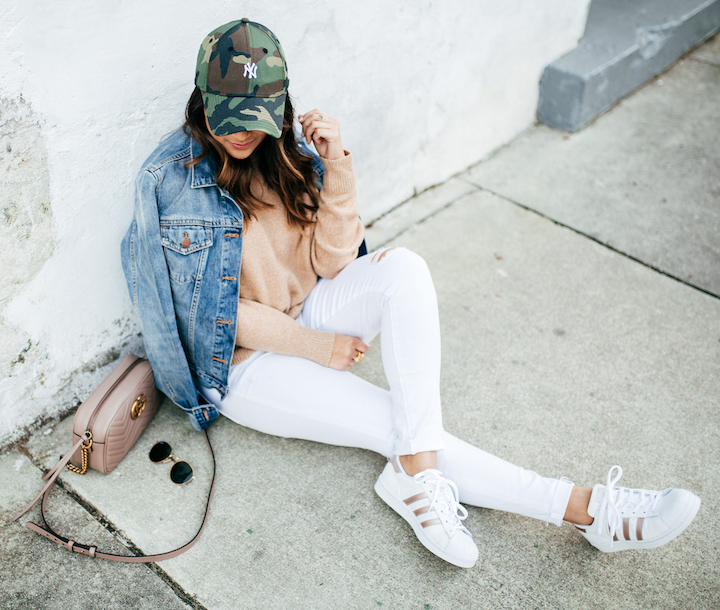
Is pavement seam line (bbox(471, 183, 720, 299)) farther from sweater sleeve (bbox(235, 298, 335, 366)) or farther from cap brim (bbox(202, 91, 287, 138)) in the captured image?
cap brim (bbox(202, 91, 287, 138))

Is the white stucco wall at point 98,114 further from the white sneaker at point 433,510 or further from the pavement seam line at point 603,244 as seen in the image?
the white sneaker at point 433,510

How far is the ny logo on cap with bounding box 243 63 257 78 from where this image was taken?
4.99ft

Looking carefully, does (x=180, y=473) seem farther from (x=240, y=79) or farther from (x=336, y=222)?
(x=240, y=79)

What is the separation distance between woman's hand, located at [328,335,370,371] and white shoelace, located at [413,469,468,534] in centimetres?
42

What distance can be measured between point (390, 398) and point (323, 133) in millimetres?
840

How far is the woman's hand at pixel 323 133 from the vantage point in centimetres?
182

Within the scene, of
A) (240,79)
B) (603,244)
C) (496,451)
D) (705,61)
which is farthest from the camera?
(705,61)

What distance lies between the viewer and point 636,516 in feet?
5.65

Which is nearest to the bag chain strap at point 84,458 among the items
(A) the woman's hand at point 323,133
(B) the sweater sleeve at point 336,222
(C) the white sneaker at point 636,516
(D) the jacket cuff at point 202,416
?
(D) the jacket cuff at point 202,416

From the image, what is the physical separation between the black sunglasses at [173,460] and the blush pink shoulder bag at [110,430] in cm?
8

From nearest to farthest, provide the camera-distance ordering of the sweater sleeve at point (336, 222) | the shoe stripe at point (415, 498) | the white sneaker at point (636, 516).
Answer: the white sneaker at point (636, 516), the shoe stripe at point (415, 498), the sweater sleeve at point (336, 222)

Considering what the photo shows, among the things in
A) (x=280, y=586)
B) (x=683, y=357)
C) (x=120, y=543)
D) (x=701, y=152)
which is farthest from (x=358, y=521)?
(x=701, y=152)

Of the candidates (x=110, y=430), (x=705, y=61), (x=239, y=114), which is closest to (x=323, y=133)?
(x=239, y=114)

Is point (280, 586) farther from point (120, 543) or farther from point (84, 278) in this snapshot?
point (84, 278)
